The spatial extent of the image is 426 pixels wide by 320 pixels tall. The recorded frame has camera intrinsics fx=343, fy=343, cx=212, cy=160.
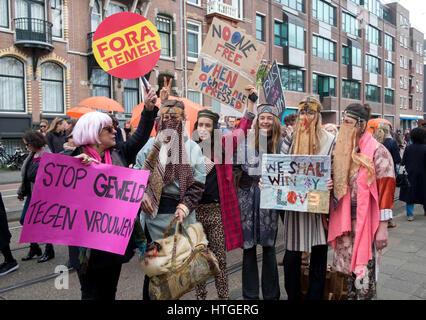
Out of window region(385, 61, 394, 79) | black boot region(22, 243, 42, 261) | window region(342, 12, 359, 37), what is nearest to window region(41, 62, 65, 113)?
black boot region(22, 243, 42, 261)

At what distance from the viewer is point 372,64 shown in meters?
41.9

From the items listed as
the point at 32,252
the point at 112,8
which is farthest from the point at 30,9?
the point at 32,252

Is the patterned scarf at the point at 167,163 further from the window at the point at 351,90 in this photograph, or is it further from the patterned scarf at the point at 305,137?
the window at the point at 351,90

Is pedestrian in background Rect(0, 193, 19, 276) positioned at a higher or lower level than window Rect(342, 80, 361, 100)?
lower

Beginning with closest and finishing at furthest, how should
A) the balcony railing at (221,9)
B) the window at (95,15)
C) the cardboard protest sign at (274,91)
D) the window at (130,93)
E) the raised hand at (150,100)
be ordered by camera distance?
the raised hand at (150,100) < the cardboard protest sign at (274,91) < the window at (95,15) < the window at (130,93) < the balcony railing at (221,9)

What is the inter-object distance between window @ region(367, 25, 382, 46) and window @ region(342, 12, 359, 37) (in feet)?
10.1

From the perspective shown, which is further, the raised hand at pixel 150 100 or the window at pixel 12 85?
the window at pixel 12 85

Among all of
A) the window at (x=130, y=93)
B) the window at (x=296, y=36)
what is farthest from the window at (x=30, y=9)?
the window at (x=296, y=36)

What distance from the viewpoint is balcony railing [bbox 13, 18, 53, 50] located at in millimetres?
14992

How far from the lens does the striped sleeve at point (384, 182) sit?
9.22ft

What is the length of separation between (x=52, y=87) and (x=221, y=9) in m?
11.9

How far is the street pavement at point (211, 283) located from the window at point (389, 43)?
4643 centimetres

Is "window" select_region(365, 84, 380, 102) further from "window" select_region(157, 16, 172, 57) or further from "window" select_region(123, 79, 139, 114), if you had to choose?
"window" select_region(123, 79, 139, 114)
